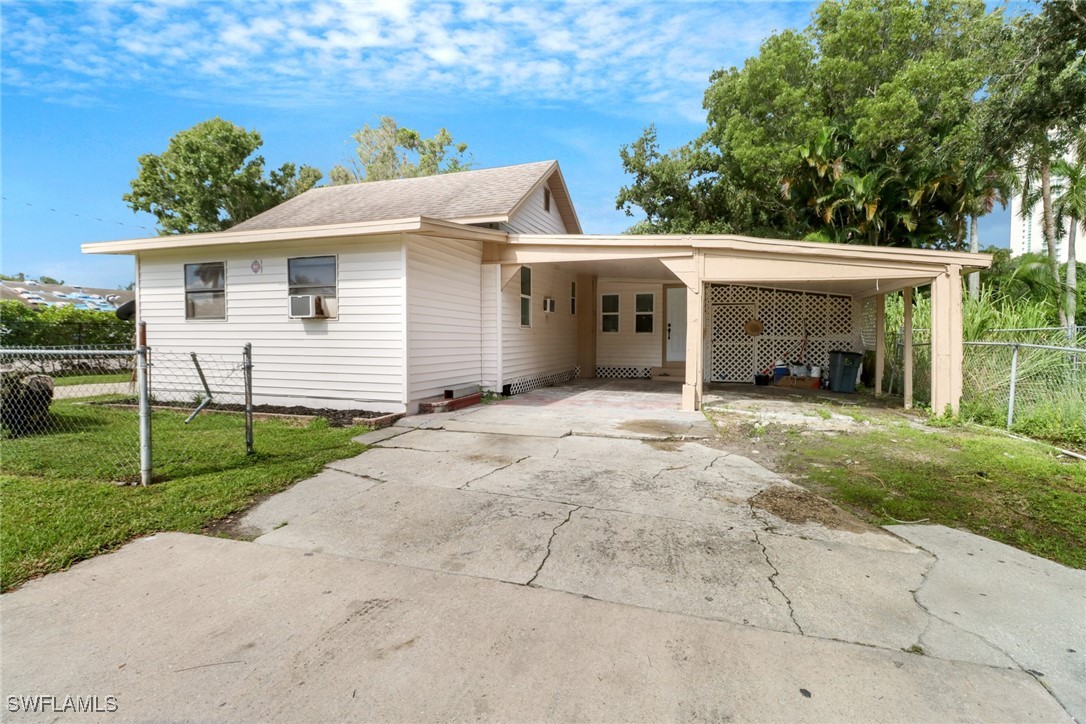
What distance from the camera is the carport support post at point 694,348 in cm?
867

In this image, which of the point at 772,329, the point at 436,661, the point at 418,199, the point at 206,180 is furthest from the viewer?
the point at 206,180

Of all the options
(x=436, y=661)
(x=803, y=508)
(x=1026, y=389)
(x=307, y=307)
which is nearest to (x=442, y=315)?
(x=307, y=307)

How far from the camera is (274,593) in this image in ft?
9.18

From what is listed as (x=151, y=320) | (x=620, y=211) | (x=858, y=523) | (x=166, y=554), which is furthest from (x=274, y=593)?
(x=620, y=211)

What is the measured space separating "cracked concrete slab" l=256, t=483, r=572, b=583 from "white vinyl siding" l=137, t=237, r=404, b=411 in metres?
3.93

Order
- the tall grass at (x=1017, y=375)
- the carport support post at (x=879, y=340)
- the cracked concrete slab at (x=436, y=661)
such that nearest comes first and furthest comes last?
1. the cracked concrete slab at (x=436, y=661)
2. the tall grass at (x=1017, y=375)
3. the carport support post at (x=879, y=340)

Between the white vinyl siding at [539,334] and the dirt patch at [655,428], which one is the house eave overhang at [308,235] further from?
the dirt patch at [655,428]

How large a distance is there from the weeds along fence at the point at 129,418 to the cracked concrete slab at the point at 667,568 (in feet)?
11.9

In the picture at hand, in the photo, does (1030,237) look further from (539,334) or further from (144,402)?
(144,402)

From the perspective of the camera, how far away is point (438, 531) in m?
3.71

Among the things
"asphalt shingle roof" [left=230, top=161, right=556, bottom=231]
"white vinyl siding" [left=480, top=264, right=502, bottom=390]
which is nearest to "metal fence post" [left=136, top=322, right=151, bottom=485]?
"white vinyl siding" [left=480, top=264, right=502, bottom=390]

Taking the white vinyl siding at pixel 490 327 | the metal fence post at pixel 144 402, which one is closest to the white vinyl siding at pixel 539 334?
the white vinyl siding at pixel 490 327

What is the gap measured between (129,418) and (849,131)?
65.8 feet

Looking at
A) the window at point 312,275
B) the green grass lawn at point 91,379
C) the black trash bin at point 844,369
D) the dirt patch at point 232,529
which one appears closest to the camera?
the dirt patch at point 232,529
